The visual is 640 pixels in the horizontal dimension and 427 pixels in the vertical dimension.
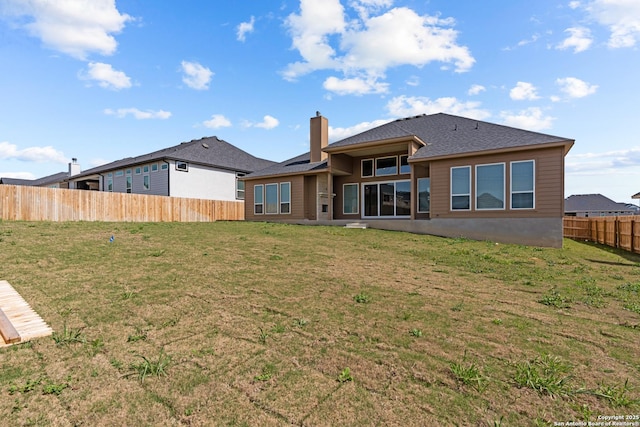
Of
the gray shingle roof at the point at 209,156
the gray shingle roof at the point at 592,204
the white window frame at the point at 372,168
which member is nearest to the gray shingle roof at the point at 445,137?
the white window frame at the point at 372,168

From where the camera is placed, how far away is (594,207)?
46.5 m

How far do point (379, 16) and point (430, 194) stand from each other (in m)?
7.84

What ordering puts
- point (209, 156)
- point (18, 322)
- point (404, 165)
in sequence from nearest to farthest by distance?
point (18, 322) → point (404, 165) → point (209, 156)

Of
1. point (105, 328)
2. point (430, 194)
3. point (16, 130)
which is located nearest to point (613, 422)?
point (105, 328)

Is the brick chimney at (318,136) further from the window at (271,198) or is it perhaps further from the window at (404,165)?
the window at (404,165)

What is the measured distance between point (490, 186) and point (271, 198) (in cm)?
1219

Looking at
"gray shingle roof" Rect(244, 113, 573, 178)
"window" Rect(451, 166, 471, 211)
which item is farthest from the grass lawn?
"gray shingle roof" Rect(244, 113, 573, 178)

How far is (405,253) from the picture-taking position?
31.4 ft

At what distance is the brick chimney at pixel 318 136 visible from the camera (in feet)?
64.5

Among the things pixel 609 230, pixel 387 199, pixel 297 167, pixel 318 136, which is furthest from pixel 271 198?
pixel 609 230

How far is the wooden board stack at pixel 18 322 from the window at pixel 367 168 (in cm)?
1589

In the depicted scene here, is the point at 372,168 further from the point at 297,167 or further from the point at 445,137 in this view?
the point at 297,167

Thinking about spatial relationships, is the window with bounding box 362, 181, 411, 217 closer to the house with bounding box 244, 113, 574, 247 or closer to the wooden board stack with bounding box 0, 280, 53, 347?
the house with bounding box 244, 113, 574, 247

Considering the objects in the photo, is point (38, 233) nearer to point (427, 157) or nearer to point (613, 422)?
point (613, 422)
